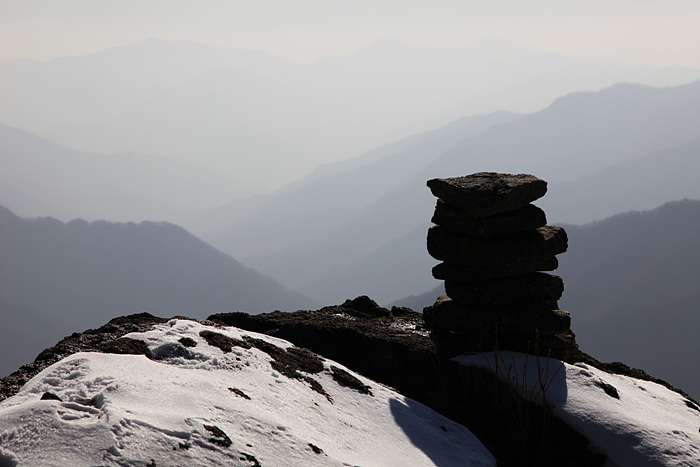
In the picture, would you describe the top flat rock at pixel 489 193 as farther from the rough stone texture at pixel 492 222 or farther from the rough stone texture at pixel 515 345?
the rough stone texture at pixel 515 345

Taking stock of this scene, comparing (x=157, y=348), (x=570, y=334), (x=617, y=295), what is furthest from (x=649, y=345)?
(x=157, y=348)

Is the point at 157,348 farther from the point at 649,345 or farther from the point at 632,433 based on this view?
the point at 649,345

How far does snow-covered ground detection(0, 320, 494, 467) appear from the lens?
6.09 metres

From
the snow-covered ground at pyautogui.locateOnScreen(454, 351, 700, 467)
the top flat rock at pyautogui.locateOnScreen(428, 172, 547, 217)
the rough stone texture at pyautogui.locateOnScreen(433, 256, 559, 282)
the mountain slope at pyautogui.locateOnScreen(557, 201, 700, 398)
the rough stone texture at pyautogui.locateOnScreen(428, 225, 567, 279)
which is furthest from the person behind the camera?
the mountain slope at pyautogui.locateOnScreen(557, 201, 700, 398)

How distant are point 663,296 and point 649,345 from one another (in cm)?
2730

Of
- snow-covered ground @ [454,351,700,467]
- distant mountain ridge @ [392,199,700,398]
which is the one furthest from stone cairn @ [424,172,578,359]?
distant mountain ridge @ [392,199,700,398]

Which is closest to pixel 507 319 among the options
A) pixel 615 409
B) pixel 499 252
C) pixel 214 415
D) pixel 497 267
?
pixel 497 267

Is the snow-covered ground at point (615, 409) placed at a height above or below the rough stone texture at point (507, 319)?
below

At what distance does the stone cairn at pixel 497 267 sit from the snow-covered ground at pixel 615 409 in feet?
1.93

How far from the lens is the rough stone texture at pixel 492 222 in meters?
13.3

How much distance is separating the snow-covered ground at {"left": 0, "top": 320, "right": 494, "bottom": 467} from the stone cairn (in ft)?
10.1

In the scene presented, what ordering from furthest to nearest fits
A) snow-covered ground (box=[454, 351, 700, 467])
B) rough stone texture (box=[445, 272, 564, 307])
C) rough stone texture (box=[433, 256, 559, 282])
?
rough stone texture (box=[445, 272, 564, 307]) < rough stone texture (box=[433, 256, 559, 282]) < snow-covered ground (box=[454, 351, 700, 467])

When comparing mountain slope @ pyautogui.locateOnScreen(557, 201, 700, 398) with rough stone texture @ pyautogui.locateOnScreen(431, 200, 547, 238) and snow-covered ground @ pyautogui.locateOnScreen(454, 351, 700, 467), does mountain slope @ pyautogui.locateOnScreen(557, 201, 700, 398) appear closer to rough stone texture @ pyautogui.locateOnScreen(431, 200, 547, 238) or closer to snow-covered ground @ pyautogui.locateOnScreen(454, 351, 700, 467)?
snow-covered ground @ pyautogui.locateOnScreen(454, 351, 700, 467)

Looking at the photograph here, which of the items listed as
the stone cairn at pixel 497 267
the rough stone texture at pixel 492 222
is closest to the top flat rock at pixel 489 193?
the stone cairn at pixel 497 267
